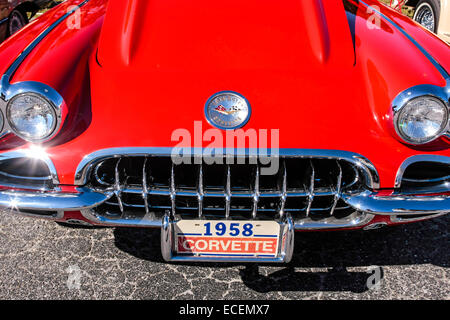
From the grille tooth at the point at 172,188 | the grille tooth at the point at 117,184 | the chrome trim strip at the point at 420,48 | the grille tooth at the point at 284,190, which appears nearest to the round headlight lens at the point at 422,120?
the chrome trim strip at the point at 420,48

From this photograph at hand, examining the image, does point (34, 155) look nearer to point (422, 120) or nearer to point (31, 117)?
point (31, 117)

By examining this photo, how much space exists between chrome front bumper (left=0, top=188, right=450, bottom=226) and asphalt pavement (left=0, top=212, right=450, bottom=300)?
398mm

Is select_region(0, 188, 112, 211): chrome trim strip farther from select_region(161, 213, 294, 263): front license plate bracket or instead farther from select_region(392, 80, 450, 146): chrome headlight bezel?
select_region(392, 80, 450, 146): chrome headlight bezel

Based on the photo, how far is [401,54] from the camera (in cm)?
204

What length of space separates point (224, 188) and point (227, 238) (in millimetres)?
230

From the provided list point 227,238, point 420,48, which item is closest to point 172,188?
point 227,238

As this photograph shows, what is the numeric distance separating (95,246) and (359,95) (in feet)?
5.33

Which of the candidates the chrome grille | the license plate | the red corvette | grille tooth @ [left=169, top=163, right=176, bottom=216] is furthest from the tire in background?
the license plate

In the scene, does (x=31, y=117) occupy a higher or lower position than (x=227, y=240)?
higher

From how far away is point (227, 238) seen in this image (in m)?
1.87

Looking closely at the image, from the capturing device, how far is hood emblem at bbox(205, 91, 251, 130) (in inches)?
69.5

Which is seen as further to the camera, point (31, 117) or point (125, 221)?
point (125, 221)

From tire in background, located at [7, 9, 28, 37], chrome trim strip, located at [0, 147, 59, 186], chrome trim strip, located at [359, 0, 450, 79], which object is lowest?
tire in background, located at [7, 9, 28, 37]
